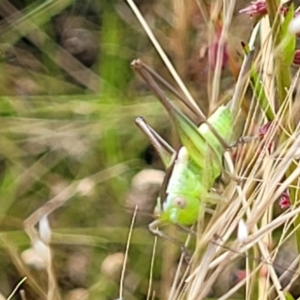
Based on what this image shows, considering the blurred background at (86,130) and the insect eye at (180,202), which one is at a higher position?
the insect eye at (180,202)

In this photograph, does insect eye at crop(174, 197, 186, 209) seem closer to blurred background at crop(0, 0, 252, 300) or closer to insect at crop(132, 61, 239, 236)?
insect at crop(132, 61, 239, 236)

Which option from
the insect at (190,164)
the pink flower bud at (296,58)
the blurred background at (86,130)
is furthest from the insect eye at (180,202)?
the blurred background at (86,130)

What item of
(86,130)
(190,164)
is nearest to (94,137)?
(86,130)

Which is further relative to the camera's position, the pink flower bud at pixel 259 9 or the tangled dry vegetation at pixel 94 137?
the tangled dry vegetation at pixel 94 137

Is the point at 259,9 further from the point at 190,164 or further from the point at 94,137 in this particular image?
the point at 94,137

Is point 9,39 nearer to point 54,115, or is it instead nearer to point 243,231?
point 54,115

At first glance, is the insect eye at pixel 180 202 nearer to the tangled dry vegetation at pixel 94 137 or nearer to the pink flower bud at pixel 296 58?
the pink flower bud at pixel 296 58
